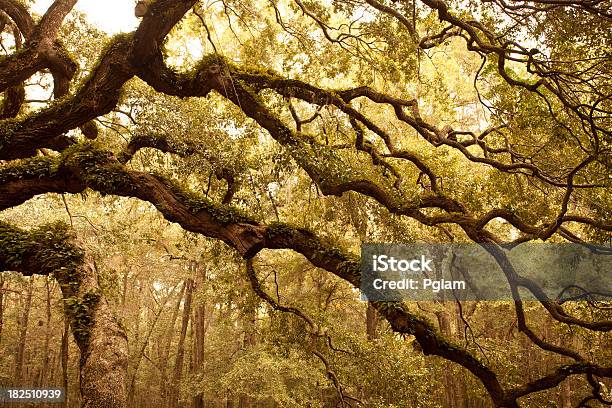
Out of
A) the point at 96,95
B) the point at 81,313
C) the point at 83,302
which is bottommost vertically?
the point at 81,313

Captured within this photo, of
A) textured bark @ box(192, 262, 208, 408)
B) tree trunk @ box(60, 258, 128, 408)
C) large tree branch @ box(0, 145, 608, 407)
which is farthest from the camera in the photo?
textured bark @ box(192, 262, 208, 408)

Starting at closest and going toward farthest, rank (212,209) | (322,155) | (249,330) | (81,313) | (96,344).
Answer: (96,344) < (81,313) < (212,209) < (322,155) < (249,330)

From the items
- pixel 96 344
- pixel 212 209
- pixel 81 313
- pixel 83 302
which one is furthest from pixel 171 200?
pixel 96 344

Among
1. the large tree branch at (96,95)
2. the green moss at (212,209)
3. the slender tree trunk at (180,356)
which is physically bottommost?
the slender tree trunk at (180,356)

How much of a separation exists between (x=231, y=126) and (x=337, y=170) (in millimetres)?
2820

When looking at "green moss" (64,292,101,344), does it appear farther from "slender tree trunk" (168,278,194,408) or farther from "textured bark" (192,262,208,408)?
"slender tree trunk" (168,278,194,408)

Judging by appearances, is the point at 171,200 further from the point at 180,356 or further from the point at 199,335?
the point at 180,356

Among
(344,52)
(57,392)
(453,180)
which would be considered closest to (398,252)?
(453,180)

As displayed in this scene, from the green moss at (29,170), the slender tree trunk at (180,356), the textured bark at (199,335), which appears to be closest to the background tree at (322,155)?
the green moss at (29,170)

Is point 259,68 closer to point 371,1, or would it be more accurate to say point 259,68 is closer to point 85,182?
point 371,1

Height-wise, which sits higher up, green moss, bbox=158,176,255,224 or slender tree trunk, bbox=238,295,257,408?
green moss, bbox=158,176,255,224

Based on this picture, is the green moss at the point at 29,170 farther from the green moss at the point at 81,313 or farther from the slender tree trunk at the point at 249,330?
the slender tree trunk at the point at 249,330

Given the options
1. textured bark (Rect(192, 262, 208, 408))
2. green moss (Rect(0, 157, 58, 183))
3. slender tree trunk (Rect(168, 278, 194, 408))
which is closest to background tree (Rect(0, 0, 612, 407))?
green moss (Rect(0, 157, 58, 183))

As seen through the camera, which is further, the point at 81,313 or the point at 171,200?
the point at 171,200
